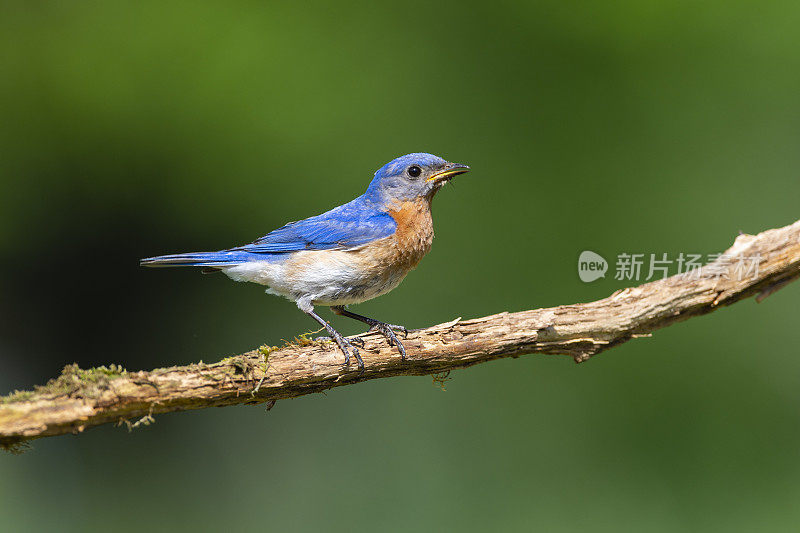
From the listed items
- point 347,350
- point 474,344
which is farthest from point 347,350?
point 474,344

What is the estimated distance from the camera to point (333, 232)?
190 inches

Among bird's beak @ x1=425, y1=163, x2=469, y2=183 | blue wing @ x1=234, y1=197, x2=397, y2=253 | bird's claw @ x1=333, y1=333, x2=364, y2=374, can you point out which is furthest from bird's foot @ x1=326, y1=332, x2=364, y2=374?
bird's beak @ x1=425, y1=163, x2=469, y2=183

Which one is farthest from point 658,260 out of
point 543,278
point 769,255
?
point 769,255

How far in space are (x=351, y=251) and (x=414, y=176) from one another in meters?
0.75

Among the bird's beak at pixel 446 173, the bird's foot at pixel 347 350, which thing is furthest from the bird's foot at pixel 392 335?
the bird's beak at pixel 446 173

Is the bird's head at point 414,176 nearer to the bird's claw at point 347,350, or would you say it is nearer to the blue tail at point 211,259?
the blue tail at point 211,259

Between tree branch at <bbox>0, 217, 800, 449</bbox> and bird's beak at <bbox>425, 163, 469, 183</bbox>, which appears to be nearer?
tree branch at <bbox>0, 217, 800, 449</bbox>

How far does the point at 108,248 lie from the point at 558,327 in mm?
4916

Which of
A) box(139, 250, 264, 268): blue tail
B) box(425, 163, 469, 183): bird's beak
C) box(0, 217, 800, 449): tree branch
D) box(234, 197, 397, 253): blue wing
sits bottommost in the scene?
box(0, 217, 800, 449): tree branch

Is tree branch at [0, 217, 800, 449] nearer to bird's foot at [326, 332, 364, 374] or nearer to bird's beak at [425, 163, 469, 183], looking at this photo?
bird's foot at [326, 332, 364, 374]

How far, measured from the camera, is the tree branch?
3523 millimetres

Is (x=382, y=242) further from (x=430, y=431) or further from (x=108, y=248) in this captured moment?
(x=108, y=248)

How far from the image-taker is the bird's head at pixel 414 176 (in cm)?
496

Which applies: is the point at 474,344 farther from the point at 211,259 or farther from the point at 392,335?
the point at 211,259
